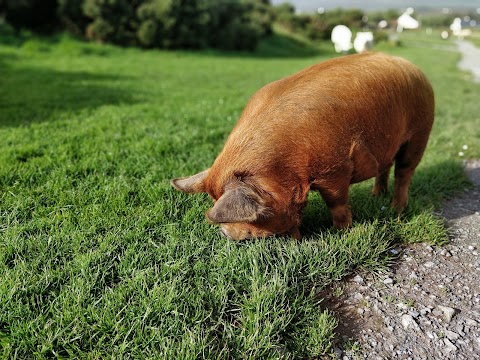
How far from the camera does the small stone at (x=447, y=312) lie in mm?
2967

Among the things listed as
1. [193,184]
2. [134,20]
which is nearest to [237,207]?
[193,184]

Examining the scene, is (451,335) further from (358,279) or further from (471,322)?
(358,279)

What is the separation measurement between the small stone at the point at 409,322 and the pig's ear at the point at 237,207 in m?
1.22

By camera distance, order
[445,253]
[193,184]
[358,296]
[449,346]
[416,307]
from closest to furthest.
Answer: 1. [449,346]
2. [416,307]
3. [358,296]
4. [193,184]
5. [445,253]

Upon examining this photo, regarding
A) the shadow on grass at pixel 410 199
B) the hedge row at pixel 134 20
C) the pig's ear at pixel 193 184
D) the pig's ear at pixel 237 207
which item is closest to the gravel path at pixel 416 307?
the shadow on grass at pixel 410 199

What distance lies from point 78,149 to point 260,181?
3250 mm

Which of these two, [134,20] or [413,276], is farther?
[134,20]

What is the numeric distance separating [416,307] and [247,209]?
1431 mm

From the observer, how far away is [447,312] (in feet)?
9.85

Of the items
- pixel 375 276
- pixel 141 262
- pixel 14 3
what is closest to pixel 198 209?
pixel 141 262

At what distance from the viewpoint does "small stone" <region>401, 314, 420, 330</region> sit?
288 centimetres

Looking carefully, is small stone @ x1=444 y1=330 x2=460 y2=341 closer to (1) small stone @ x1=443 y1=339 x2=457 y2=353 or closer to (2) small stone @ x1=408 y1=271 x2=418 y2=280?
(1) small stone @ x1=443 y1=339 x2=457 y2=353

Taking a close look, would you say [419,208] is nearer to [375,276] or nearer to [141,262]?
[375,276]

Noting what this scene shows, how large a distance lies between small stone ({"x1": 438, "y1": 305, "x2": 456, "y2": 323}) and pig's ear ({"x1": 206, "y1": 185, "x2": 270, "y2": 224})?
4.82 feet
